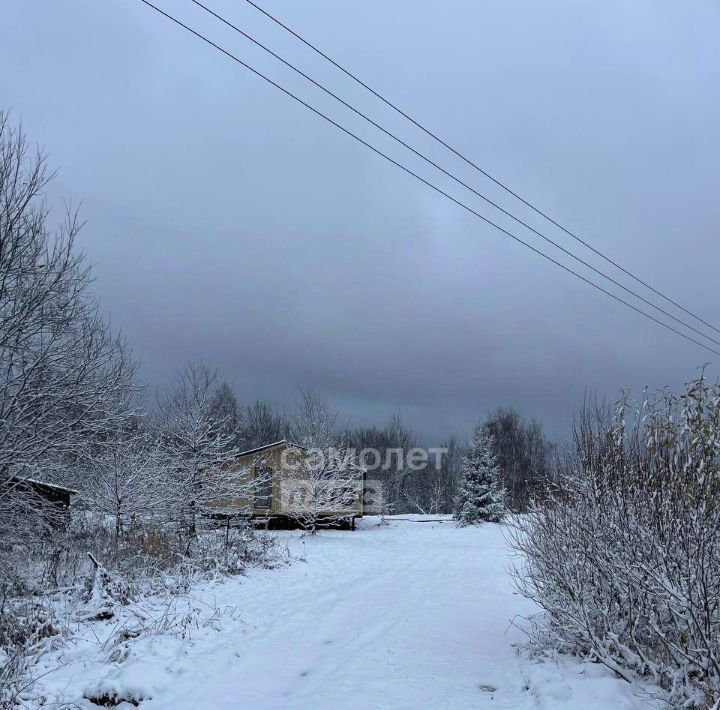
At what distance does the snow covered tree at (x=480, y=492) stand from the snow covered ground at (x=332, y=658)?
20.9 m

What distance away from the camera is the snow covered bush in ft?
16.9

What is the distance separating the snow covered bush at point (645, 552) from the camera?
16.9 ft

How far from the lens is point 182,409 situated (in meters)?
22.8

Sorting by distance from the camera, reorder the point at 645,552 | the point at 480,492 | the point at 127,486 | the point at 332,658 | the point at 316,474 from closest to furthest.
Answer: the point at 645,552
the point at 332,658
the point at 127,486
the point at 316,474
the point at 480,492

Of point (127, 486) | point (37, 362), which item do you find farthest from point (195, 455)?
point (37, 362)

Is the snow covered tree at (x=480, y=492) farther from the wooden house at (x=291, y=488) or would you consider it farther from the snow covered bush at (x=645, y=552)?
the snow covered bush at (x=645, y=552)

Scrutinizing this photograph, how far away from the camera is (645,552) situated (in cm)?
565

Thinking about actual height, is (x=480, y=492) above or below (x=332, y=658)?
above

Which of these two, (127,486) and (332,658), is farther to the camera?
(127,486)

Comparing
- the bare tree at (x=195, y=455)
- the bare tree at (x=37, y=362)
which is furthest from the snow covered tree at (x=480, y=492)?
the bare tree at (x=37, y=362)

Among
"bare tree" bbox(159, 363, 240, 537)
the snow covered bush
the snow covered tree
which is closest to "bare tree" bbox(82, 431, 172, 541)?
"bare tree" bbox(159, 363, 240, 537)

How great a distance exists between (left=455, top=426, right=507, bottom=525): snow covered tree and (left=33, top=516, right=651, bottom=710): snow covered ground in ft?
68.5

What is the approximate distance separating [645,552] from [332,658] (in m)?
4.05

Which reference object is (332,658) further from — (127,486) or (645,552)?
(127,486)
